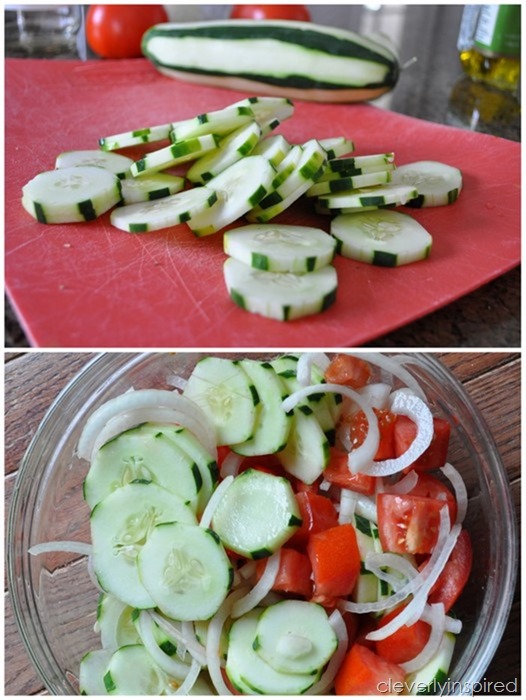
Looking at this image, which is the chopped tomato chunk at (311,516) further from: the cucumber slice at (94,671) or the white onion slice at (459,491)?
the cucumber slice at (94,671)

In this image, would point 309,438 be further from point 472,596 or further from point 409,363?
point 472,596

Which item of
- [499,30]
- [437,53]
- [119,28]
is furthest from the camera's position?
[437,53]

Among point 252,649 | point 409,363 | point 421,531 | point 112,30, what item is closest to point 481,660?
point 421,531

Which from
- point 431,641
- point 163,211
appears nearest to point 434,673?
point 431,641

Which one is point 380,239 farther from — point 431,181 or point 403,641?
point 403,641

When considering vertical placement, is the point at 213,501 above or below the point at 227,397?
below

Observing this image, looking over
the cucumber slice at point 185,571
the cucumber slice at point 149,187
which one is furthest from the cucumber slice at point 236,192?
the cucumber slice at point 185,571

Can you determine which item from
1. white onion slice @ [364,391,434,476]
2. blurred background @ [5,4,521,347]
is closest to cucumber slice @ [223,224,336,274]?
white onion slice @ [364,391,434,476]
